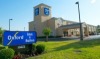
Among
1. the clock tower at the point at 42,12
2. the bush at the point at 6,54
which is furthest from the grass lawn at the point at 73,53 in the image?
the clock tower at the point at 42,12

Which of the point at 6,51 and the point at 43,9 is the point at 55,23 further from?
the point at 6,51

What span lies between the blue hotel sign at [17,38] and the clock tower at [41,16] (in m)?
41.7

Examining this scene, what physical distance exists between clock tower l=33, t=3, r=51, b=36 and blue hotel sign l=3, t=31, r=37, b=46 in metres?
41.7

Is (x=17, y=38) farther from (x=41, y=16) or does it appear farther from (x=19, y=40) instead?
(x=41, y=16)

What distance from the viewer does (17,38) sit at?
10234 mm

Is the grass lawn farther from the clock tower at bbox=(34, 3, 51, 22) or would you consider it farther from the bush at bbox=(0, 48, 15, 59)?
the clock tower at bbox=(34, 3, 51, 22)

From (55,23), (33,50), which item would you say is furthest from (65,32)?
(33,50)

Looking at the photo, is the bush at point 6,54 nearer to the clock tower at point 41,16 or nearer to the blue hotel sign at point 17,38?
the blue hotel sign at point 17,38

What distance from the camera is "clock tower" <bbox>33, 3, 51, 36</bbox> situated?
53469mm

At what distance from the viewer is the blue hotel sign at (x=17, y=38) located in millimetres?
9534

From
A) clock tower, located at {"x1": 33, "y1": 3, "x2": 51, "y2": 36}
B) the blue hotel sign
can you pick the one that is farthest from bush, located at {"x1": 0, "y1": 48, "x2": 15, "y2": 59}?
clock tower, located at {"x1": 33, "y1": 3, "x2": 51, "y2": 36}

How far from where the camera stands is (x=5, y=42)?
945cm

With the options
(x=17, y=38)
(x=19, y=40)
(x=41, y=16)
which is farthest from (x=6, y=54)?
(x=41, y=16)

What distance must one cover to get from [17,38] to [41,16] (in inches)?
1693
